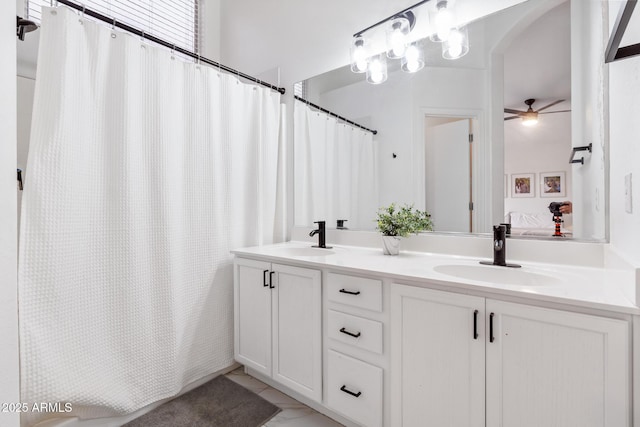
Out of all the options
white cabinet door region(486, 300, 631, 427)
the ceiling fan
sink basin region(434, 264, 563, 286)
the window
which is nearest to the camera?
white cabinet door region(486, 300, 631, 427)

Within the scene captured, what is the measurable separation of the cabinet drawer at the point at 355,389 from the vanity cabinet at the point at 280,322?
8 centimetres

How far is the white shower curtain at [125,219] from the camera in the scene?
1302mm

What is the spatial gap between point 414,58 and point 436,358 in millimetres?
1549

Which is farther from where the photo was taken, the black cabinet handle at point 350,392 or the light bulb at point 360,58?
the light bulb at point 360,58

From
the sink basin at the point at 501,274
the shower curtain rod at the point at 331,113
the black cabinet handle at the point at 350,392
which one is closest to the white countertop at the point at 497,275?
the sink basin at the point at 501,274

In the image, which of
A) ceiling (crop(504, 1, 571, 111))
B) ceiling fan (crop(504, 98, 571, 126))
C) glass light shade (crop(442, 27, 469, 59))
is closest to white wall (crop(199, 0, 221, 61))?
glass light shade (crop(442, 27, 469, 59))

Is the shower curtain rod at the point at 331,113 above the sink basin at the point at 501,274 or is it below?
above

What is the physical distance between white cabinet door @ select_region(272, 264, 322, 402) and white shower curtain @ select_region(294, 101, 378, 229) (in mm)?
644

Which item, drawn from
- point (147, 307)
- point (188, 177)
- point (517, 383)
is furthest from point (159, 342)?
point (517, 383)

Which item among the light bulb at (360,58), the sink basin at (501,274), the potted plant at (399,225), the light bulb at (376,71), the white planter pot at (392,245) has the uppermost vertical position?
the light bulb at (360,58)

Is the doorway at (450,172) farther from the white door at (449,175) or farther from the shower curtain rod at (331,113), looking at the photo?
the shower curtain rod at (331,113)

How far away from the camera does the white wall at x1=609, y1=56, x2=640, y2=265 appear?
910 mm

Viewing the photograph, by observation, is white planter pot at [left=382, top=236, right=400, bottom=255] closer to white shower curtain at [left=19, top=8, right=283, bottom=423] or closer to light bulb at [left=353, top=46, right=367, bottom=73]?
white shower curtain at [left=19, top=8, right=283, bottom=423]

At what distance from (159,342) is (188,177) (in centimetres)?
92
